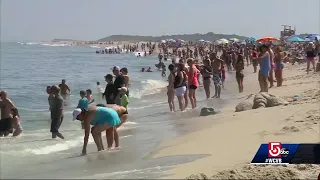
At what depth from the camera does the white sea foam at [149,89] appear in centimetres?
2108

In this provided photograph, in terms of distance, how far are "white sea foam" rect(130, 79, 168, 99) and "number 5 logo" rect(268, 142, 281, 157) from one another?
14014mm

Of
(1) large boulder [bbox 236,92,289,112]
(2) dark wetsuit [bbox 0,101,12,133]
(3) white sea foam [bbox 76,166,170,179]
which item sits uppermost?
(1) large boulder [bbox 236,92,289,112]

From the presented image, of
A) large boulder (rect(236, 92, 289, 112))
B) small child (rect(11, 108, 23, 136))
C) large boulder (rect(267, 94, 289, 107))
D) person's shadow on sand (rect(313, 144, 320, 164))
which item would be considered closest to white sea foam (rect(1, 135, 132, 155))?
small child (rect(11, 108, 23, 136))

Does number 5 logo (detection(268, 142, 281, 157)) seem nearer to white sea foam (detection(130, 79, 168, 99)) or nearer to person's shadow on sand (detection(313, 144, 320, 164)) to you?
person's shadow on sand (detection(313, 144, 320, 164))

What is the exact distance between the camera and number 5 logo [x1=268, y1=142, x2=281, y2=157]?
17.9 ft

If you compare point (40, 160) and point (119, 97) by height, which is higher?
point (119, 97)

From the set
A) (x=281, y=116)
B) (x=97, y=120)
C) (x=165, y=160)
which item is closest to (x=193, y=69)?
(x=281, y=116)

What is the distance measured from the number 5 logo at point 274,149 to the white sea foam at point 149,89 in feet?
46.0

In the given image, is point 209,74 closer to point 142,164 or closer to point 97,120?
point 97,120

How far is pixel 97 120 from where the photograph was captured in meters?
7.57

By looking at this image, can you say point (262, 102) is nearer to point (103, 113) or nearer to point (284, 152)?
point (103, 113)

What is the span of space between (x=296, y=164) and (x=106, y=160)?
2.85 m

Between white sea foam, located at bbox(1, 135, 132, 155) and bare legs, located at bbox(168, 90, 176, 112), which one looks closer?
white sea foam, located at bbox(1, 135, 132, 155)

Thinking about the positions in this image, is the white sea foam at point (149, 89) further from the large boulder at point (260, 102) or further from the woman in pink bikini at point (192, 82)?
the large boulder at point (260, 102)
